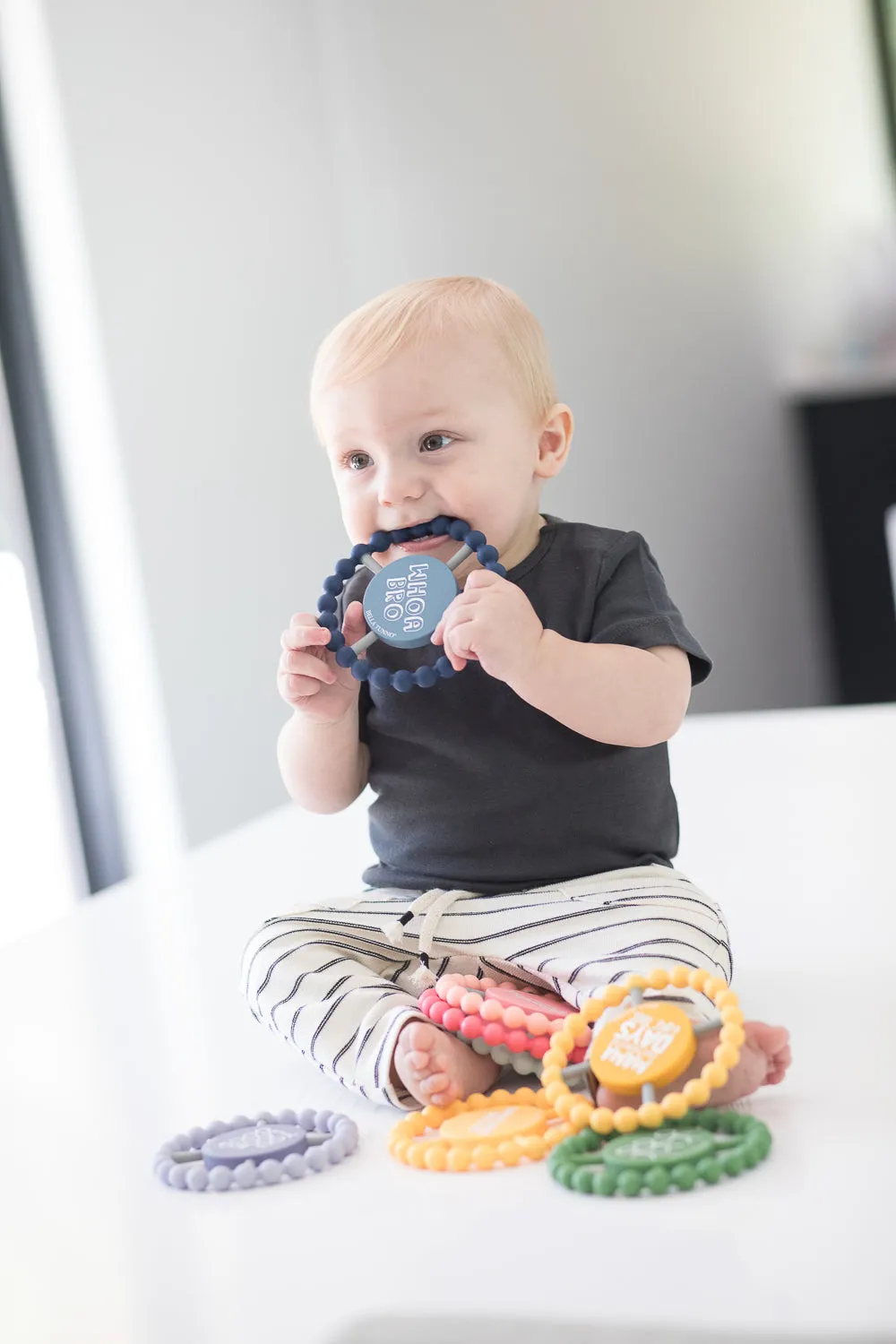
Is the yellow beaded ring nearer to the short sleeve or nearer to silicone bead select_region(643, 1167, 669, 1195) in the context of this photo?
silicone bead select_region(643, 1167, 669, 1195)

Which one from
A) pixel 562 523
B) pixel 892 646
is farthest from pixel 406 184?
pixel 562 523

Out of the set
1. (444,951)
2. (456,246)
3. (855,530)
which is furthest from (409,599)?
(855,530)

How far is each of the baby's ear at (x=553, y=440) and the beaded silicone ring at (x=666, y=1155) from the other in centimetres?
46

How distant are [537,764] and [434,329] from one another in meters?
0.29

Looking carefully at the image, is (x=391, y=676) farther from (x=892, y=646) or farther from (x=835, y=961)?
(x=892, y=646)

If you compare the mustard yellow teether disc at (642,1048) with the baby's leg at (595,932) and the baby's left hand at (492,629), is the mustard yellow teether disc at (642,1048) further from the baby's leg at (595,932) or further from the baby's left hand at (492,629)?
the baby's left hand at (492,629)

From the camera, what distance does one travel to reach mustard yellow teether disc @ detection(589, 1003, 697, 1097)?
2.32 ft

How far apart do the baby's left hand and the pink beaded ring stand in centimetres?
19

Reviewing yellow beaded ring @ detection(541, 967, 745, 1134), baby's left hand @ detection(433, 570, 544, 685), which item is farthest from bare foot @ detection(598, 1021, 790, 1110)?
baby's left hand @ detection(433, 570, 544, 685)

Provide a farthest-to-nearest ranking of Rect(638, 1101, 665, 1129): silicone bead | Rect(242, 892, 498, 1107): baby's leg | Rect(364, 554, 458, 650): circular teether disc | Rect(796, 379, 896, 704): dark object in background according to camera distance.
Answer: Rect(796, 379, 896, 704): dark object in background < Rect(364, 554, 458, 650): circular teether disc < Rect(242, 892, 498, 1107): baby's leg < Rect(638, 1101, 665, 1129): silicone bead

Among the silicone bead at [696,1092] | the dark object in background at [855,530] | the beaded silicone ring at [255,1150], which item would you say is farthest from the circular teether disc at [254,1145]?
the dark object in background at [855,530]

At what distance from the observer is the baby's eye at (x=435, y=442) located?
93cm

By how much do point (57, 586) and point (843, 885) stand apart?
1344 mm

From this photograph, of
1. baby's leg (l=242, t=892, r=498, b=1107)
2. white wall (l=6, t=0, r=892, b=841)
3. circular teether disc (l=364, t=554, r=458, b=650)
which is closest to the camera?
baby's leg (l=242, t=892, r=498, b=1107)
